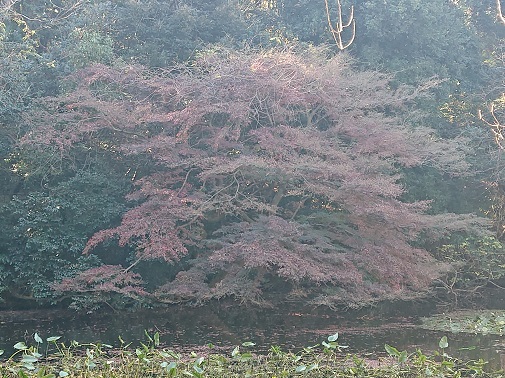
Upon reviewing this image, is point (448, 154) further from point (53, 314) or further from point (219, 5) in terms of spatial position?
point (53, 314)

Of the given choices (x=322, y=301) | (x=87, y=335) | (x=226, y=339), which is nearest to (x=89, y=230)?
(x=87, y=335)

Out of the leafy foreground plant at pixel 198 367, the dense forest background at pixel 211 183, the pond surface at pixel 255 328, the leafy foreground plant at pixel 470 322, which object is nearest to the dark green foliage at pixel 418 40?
the dense forest background at pixel 211 183

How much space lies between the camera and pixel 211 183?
11094 millimetres

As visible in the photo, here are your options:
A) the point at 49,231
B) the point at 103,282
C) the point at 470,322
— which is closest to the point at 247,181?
the point at 103,282

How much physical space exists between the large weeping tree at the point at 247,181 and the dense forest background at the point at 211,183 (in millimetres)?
36

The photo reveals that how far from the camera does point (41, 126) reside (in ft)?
35.4

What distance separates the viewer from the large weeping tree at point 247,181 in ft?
33.4

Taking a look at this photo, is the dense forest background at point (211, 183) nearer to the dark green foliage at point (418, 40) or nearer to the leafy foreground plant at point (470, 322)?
the leafy foreground plant at point (470, 322)

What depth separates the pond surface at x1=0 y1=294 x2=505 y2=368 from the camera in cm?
836

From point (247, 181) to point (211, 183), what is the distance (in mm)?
631

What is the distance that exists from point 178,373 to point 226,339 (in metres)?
4.31

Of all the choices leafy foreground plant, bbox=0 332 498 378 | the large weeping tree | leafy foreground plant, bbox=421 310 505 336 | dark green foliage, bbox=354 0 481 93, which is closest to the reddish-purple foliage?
the large weeping tree

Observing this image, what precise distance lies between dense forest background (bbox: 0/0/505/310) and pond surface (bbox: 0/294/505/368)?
1.04 feet

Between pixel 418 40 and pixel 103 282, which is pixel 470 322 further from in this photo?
pixel 418 40
